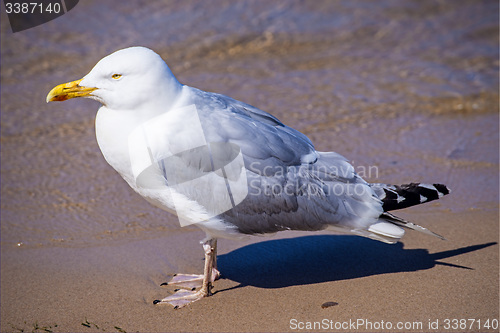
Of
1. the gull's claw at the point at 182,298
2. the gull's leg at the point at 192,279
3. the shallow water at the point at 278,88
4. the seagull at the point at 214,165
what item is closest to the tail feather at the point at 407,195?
the seagull at the point at 214,165

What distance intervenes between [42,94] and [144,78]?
458 cm

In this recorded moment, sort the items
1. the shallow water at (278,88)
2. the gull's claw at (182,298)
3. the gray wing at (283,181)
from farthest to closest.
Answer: the shallow water at (278,88), the gull's claw at (182,298), the gray wing at (283,181)

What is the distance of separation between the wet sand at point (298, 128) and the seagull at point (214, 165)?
1.33ft

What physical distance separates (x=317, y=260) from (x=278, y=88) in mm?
3901

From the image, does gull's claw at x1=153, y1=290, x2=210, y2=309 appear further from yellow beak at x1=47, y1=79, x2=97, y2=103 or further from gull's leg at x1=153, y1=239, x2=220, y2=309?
yellow beak at x1=47, y1=79, x2=97, y2=103

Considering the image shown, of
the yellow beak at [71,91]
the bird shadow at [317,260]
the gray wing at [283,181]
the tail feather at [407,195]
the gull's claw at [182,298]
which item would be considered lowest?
the bird shadow at [317,260]

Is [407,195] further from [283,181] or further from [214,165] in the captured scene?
[214,165]

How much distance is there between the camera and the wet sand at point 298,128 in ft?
12.7

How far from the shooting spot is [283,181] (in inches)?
153

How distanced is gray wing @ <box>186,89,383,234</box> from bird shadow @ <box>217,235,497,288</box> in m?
0.45

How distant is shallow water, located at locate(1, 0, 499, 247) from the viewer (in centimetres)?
525

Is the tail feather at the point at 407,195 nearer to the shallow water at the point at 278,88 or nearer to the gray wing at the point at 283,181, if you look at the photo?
the gray wing at the point at 283,181

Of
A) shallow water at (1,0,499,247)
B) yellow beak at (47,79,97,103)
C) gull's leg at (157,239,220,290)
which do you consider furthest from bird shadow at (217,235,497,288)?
yellow beak at (47,79,97,103)

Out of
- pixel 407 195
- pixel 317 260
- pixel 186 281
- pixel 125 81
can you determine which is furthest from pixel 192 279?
pixel 407 195
